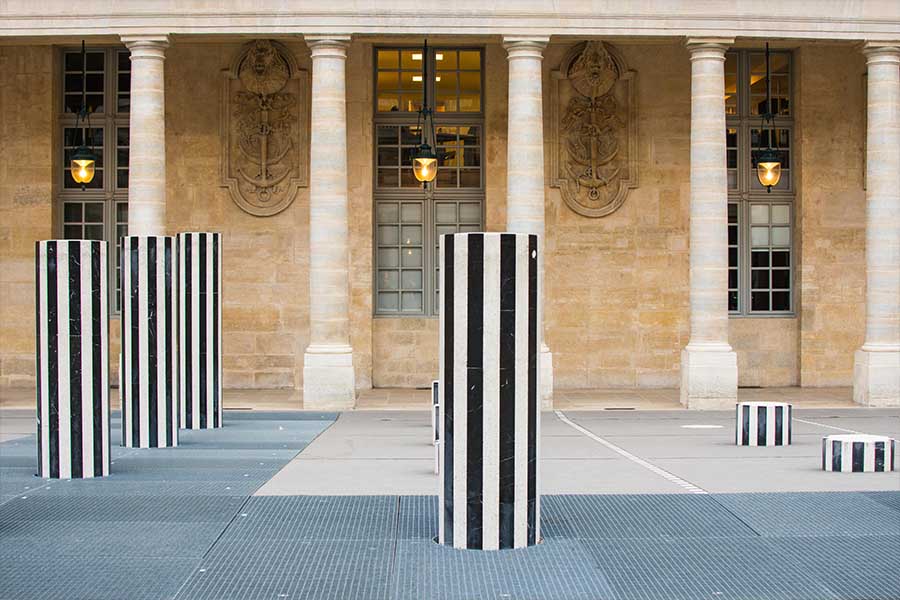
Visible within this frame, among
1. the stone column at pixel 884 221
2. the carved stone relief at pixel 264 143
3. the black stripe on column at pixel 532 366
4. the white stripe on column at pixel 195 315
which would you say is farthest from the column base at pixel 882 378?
the black stripe on column at pixel 532 366

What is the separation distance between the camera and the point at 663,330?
24.6 metres

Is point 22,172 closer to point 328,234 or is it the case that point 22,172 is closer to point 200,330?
point 328,234

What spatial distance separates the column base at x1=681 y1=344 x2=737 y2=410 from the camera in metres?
21.2

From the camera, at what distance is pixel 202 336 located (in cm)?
1767

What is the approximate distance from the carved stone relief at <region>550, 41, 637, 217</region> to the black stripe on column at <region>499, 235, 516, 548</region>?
15.2 m

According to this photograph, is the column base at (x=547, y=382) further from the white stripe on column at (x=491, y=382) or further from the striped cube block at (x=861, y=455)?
the white stripe on column at (x=491, y=382)

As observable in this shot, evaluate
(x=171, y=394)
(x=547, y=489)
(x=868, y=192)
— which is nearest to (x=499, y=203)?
(x=868, y=192)

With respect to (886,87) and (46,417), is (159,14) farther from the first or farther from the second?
(886,87)

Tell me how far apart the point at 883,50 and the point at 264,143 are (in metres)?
11.6

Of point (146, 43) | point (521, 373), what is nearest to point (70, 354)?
point (521, 373)

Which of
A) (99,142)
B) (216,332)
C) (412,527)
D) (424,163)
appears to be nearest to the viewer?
(412,527)

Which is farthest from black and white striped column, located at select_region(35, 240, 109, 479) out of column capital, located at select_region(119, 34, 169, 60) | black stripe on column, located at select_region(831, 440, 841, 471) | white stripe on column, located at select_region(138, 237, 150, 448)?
column capital, located at select_region(119, 34, 169, 60)

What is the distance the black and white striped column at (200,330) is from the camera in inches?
689

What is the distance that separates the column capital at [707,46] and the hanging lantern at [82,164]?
10959mm
